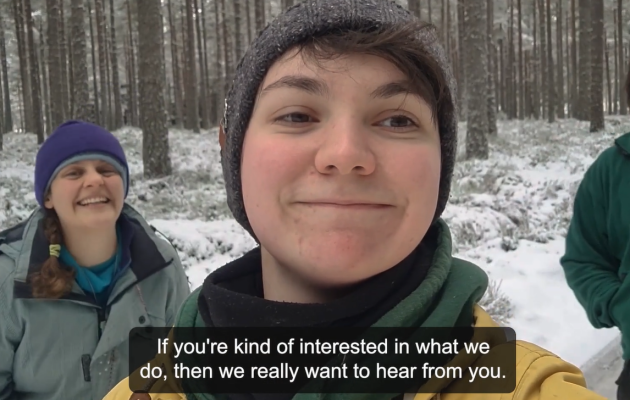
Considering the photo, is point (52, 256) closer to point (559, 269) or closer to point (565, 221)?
point (559, 269)

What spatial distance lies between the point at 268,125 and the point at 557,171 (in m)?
11.3

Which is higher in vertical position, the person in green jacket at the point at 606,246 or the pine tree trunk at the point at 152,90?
the pine tree trunk at the point at 152,90

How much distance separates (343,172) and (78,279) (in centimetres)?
220

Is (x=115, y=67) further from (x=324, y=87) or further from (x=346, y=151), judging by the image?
(x=346, y=151)

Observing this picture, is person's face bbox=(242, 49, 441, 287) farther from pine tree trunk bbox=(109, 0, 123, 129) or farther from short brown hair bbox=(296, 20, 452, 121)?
pine tree trunk bbox=(109, 0, 123, 129)

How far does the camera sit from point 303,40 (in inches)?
58.9

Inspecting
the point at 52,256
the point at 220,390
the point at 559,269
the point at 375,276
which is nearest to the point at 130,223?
the point at 52,256

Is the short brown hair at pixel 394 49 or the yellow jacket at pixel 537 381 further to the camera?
the short brown hair at pixel 394 49

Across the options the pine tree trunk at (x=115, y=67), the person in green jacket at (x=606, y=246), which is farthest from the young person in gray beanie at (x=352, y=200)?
the pine tree trunk at (x=115, y=67)

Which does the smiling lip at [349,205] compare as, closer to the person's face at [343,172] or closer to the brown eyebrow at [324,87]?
the person's face at [343,172]

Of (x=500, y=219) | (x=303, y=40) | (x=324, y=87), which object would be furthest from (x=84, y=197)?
(x=500, y=219)

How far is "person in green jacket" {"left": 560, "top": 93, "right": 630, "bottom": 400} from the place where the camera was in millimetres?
2373

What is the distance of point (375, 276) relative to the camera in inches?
53.6

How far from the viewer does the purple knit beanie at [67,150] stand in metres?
3.04
